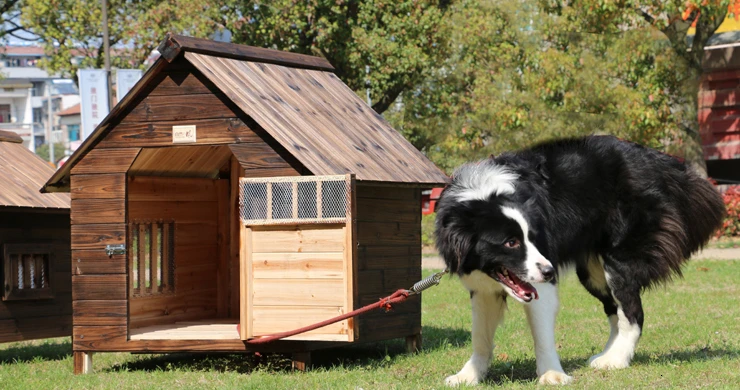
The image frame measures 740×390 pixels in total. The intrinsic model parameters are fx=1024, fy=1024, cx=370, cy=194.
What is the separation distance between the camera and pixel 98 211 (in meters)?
9.52

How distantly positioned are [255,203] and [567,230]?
265 cm

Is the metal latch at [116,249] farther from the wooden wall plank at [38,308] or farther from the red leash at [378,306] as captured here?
the wooden wall plank at [38,308]

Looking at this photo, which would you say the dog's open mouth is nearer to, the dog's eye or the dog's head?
the dog's head

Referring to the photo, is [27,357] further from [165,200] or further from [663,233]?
[663,233]

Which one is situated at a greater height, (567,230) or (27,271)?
(567,230)

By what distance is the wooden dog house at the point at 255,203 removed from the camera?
8617 millimetres

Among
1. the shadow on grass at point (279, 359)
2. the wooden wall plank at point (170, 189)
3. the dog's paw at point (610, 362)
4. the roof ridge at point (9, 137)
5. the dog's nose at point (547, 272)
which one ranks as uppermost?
the roof ridge at point (9, 137)

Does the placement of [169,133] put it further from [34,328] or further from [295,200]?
[34,328]

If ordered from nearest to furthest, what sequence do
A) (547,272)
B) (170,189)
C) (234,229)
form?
(547,272), (170,189), (234,229)

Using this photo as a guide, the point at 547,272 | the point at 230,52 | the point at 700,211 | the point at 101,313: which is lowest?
the point at 101,313

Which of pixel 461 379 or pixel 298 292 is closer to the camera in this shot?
pixel 461 379

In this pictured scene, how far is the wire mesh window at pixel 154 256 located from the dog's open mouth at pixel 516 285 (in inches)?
186

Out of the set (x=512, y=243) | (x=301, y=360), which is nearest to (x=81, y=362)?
(x=301, y=360)

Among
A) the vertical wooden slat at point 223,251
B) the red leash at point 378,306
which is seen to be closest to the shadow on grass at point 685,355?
the red leash at point 378,306
